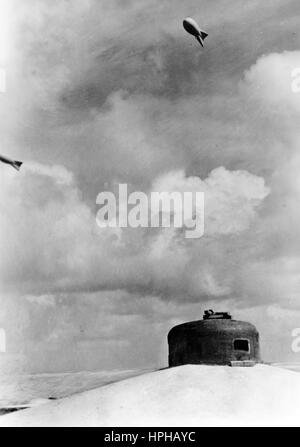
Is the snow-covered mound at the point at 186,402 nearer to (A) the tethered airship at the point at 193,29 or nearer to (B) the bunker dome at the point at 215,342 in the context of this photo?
Result: (B) the bunker dome at the point at 215,342

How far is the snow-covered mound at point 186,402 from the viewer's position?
2544 centimetres

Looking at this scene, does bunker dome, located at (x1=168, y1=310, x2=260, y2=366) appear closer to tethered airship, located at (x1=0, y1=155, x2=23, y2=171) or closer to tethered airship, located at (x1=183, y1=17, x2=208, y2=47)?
tethered airship, located at (x1=0, y1=155, x2=23, y2=171)

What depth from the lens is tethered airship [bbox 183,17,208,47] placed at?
1192 inches

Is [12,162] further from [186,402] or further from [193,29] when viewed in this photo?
[186,402]

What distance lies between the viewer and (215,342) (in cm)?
3228

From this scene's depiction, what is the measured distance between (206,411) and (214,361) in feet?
20.7

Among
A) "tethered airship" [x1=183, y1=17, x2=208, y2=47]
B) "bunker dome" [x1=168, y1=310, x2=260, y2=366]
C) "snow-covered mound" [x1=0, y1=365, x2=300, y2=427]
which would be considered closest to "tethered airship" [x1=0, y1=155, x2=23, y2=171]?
"tethered airship" [x1=183, y1=17, x2=208, y2=47]

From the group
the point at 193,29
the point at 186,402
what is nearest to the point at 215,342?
the point at 186,402

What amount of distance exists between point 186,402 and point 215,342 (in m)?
6.10

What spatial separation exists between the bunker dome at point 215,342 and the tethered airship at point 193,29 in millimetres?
15191

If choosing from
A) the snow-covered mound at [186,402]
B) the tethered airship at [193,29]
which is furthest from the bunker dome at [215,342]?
the tethered airship at [193,29]

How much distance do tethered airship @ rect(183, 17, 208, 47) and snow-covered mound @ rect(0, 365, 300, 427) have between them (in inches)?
689
